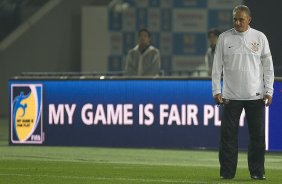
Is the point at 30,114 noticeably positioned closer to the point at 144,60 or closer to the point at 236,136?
the point at 144,60

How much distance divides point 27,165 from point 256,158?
3228 mm

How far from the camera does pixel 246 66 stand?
43.7 feet

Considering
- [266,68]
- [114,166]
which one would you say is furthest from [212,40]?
[266,68]

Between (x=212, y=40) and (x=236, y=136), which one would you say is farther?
(x=212, y=40)

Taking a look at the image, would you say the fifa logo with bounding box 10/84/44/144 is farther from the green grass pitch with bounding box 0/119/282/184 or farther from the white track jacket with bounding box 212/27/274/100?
the white track jacket with bounding box 212/27/274/100

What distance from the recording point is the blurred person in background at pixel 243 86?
43.6 ft

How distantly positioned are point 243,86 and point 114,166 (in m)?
2.61

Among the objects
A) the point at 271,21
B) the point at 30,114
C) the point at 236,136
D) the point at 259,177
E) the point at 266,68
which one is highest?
the point at 271,21

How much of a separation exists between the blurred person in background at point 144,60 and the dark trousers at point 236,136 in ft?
20.1

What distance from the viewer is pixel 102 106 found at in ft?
61.7

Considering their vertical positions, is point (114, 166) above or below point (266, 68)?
below

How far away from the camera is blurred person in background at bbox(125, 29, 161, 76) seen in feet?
63.9

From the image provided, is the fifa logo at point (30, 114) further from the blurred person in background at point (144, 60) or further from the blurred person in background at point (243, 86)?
the blurred person in background at point (243, 86)

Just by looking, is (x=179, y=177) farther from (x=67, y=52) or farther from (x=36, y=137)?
(x=67, y=52)
